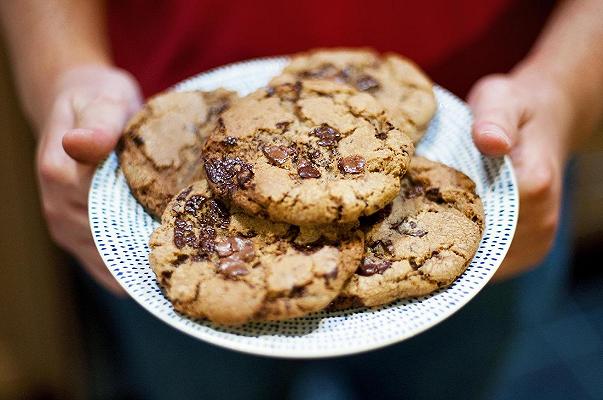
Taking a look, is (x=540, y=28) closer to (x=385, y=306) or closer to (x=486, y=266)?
(x=486, y=266)

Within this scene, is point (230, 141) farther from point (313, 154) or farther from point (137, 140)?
point (137, 140)

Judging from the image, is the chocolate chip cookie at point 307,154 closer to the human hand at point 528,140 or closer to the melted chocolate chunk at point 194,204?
the melted chocolate chunk at point 194,204

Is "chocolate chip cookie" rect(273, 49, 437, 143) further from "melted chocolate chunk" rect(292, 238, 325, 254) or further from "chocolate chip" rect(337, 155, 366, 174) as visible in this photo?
"melted chocolate chunk" rect(292, 238, 325, 254)

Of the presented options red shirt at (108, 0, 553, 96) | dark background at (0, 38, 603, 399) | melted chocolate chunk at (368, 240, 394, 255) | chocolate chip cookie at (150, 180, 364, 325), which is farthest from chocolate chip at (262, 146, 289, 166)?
dark background at (0, 38, 603, 399)

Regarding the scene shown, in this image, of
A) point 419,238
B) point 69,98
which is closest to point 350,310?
point 419,238

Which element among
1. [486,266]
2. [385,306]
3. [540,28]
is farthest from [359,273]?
[540,28]

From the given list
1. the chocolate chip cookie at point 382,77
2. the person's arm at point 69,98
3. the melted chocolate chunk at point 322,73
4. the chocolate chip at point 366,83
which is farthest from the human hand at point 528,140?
the person's arm at point 69,98
